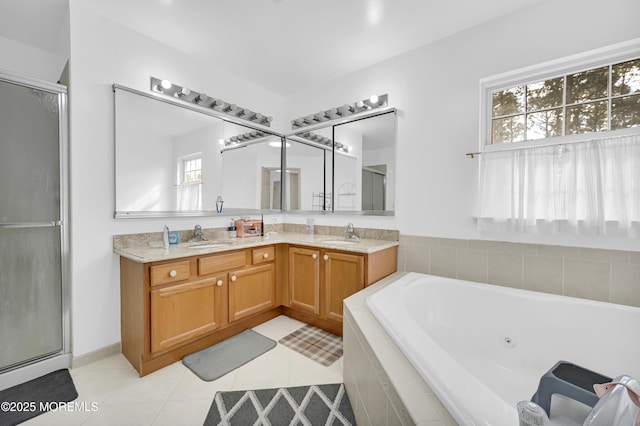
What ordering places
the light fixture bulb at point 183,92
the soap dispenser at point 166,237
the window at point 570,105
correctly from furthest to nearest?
1. the light fixture bulb at point 183,92
2. the soap dispenser at point 166,237
3. the window at point 570,105

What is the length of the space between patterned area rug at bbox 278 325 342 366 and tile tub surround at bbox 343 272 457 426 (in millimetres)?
360

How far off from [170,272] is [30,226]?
3.18 ft

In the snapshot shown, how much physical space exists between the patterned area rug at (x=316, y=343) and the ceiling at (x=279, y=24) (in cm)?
261

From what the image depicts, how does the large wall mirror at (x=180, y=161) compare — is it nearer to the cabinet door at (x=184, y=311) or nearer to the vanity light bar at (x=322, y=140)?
the vanity light bar at (x=322, y=140)

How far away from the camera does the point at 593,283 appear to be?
1.68 meters

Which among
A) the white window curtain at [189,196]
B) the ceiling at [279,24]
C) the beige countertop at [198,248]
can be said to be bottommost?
the beige countertop at [198,248]

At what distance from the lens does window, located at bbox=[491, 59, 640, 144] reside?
167 cm

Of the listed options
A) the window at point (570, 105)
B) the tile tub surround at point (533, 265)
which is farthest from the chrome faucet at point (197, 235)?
the window at point (570, 105)

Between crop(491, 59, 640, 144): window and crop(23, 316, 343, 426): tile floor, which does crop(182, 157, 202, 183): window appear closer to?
crop(23, 316, 343, 426): tile floor

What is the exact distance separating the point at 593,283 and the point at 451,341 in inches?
37.5

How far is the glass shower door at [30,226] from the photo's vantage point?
172cm

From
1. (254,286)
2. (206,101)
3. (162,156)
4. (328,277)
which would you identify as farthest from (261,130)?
(328,277)

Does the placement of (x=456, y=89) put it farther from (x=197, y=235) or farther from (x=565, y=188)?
(x=197, y=235)

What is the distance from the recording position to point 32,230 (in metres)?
1.80
